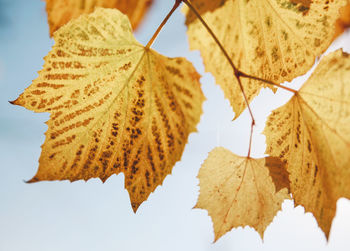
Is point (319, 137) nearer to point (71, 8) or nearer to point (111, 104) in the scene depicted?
point (111, 104)

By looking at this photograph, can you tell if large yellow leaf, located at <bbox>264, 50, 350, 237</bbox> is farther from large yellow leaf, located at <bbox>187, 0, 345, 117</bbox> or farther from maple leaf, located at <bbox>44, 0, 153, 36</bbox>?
maple leaf, located at <bbox>44, 0, 153, 36</bbox>

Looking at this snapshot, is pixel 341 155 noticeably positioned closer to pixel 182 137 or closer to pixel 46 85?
pixel 182 137

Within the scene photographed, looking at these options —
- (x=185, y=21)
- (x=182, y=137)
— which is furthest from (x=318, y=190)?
(x=185, y=21)

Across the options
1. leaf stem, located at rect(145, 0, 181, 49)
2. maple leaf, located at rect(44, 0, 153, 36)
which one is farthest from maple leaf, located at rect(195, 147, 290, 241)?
maple leaf, located at rect(44, 0, 153, 36)

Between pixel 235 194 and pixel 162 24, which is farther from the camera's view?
pixel 235 194

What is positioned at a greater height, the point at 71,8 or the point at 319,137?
the point at 71,8

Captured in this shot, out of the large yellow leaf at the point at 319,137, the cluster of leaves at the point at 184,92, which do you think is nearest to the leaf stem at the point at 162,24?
the cluster of leaves at the point at 184,92

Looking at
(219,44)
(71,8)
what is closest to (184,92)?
(219,44)
